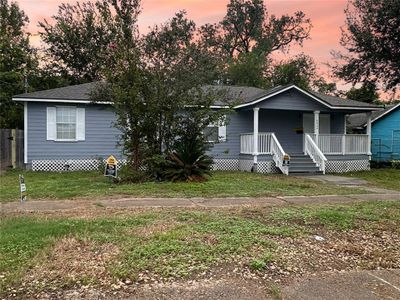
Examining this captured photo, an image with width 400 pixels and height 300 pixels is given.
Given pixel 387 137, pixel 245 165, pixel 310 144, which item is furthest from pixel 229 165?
pixel 387 137

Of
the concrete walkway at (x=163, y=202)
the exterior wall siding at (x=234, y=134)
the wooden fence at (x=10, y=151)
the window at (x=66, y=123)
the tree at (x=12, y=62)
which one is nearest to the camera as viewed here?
the concrete walkway at (x=163, y=202)

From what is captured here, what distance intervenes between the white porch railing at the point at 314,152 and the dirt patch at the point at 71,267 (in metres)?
13.7

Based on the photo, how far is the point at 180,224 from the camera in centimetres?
606

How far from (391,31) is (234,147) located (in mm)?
10070

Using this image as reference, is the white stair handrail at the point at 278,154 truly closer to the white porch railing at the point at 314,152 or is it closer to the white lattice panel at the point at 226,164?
the white porch railing at the point at 314,152

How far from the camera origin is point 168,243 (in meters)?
4.95

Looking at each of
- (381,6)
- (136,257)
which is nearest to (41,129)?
(136,257)

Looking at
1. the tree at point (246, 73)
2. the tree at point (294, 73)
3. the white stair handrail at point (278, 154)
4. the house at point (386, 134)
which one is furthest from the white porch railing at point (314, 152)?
the tree at point (246, 73)

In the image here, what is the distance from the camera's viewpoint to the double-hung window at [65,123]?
53.0 ft

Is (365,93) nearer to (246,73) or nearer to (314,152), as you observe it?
(246,73)

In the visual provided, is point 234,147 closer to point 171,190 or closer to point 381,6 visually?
point 171,190

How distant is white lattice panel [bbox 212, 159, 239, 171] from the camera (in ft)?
59.5

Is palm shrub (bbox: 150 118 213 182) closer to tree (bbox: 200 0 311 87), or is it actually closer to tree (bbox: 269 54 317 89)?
tree (bbox: 269 54 317 89)

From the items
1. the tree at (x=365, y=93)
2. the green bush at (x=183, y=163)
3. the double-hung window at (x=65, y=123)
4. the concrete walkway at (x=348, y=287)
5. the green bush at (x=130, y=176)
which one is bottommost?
the concrete walkway at (x=348, y=287)
